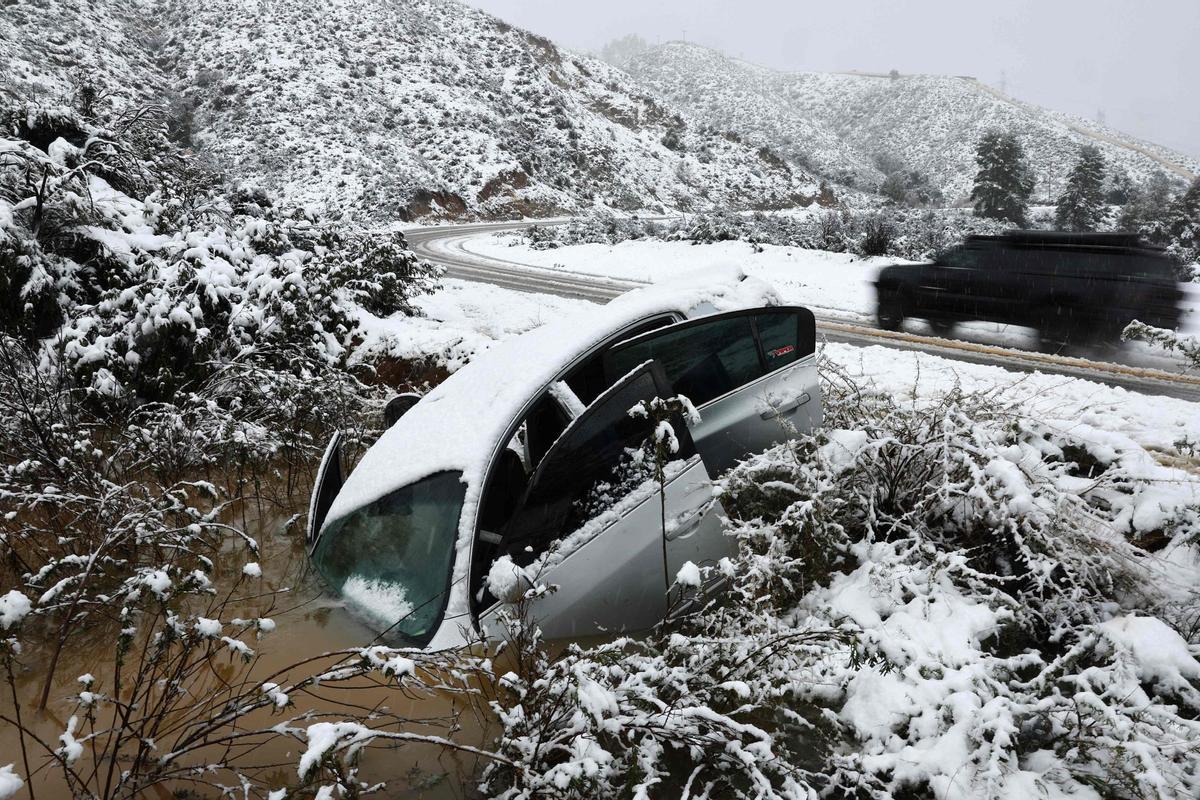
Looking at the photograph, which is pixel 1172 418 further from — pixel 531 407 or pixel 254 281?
pixel 254 281

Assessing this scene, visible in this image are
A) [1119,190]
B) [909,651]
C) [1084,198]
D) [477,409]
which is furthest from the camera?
[1119,190]

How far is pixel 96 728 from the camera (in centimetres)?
314

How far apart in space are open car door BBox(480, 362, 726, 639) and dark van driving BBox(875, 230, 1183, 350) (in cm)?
740

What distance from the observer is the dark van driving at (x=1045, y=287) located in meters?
8.53

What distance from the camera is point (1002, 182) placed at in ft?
127

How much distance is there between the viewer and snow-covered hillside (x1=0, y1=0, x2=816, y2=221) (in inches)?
1355

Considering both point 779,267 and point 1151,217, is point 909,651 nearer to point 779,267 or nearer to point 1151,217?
point 779,267

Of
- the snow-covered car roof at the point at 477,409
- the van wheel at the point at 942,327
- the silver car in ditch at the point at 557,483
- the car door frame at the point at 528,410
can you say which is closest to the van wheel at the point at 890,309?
the van wheel at the point at 942,327

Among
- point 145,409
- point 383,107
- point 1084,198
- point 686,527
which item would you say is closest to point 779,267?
point 145,409

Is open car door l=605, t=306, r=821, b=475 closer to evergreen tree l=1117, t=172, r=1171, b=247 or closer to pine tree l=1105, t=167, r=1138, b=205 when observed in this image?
evergreen tree l=1117, t=172, r=1171, b=247

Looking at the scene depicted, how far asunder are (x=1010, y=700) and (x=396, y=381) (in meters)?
6.92

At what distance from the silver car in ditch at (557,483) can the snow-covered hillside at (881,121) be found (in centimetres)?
6087

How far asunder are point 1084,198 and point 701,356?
42.9 m

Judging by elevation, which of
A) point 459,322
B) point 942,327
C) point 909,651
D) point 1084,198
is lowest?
point 909,651
